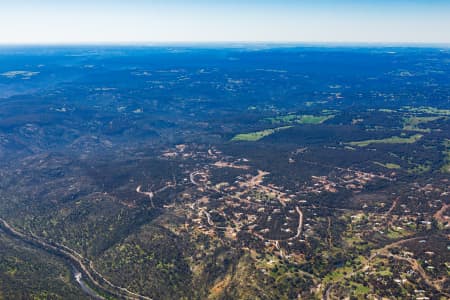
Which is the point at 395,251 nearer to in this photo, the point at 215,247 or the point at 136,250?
the point at 215,247

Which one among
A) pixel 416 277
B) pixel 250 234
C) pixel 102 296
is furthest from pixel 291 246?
pixel 102 296

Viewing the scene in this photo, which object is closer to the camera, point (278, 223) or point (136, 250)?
point (136, 250)

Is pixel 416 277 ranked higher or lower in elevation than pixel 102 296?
higher

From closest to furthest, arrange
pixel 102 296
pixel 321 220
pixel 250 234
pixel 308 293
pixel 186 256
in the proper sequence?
1. pixel 308 293
2. pixel 102 296
3. pixel 186 256
4. pixel 250 234
5. pixel 321 220

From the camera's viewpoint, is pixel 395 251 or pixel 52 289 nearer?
pixel 52 289

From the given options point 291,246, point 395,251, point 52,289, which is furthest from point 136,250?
point 395,251

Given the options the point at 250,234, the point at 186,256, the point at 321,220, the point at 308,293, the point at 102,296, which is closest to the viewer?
the point at 308,293

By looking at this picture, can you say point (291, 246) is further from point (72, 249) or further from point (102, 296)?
point (72, 249)

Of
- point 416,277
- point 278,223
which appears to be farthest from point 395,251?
point 278,223

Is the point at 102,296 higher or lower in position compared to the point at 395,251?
lower
